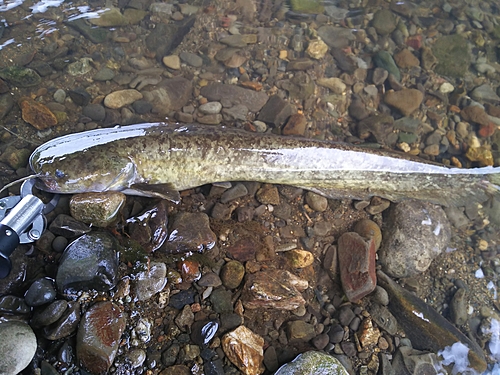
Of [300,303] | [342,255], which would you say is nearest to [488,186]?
[342,255]

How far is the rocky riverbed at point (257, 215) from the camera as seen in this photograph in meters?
3.02

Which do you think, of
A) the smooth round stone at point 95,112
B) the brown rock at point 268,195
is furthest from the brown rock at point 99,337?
the smooth round stone at point 95,112

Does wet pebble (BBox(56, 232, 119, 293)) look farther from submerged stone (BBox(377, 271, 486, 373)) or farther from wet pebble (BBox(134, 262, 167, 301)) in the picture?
submerged stone (BBox(377, 271, 486, 373))

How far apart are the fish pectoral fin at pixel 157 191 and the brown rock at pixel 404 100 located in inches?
118

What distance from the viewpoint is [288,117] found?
14.5 feet

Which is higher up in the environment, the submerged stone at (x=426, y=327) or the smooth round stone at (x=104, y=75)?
the smooth round stone at (x=104, y=75)

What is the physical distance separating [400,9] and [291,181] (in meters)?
3.51

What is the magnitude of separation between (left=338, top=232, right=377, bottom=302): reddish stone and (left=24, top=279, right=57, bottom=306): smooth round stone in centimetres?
254

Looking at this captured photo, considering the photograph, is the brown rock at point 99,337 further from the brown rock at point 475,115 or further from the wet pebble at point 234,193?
the brown rock at point 475,115

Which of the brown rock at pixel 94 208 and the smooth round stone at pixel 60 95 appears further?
the smooth round stone at pixel 60 95

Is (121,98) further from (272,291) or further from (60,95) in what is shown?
(272,291)

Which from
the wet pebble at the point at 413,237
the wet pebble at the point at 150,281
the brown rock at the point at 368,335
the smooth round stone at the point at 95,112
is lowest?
the brown rock at the point at 368,335

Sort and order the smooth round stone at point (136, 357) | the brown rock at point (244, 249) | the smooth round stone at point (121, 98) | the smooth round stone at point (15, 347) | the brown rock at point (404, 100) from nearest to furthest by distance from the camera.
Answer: the smooth round stone at point (15, 347) → the smooth round stone at point (136, 357) → the brown rock at point (244, 249) → the smooth round stone at point (121, 98) → the brown rock at point (404, 100)

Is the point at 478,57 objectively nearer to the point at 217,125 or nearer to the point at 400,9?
the point at 400,9
